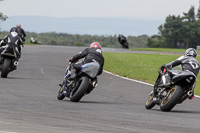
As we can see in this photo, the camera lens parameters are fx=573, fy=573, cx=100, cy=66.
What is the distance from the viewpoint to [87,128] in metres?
9.30

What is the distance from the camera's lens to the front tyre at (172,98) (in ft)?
39.8

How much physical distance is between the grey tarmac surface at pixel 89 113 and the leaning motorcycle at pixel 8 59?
4.08 feet

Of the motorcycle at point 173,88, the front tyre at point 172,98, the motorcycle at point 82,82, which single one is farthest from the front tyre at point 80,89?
the front tyre at point 172,98

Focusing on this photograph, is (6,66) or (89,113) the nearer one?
(89,113)

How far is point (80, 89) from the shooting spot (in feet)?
44.6

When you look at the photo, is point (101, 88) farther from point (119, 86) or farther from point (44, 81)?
point (44, 81)

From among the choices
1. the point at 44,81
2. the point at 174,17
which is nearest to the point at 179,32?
the point at 174,17

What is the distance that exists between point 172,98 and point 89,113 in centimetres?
191

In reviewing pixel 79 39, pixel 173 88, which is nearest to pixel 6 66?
pixel 173 88

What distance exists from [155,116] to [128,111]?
3.01ft

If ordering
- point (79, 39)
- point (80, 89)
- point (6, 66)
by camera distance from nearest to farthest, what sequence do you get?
1. point (80, 89)
2. point (6, 66)
3. point (79, 39)

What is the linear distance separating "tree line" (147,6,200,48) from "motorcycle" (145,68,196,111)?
9799cm

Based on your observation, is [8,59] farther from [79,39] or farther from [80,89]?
[79,39]

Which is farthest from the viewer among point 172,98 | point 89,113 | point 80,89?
point 80,89
